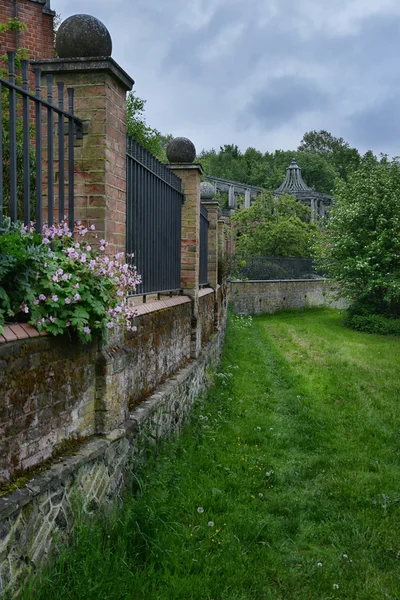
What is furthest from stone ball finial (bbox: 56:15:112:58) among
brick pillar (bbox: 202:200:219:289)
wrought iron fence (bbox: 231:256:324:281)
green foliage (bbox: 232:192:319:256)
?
green foliage (bbox: 232:192:319:256)

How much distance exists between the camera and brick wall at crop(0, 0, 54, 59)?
12.3 metres

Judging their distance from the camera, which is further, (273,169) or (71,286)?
(273,169)

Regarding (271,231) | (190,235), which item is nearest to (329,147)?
(271,231)

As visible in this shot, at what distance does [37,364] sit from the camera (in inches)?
102

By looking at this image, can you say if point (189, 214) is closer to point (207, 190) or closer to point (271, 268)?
point (207, 190)

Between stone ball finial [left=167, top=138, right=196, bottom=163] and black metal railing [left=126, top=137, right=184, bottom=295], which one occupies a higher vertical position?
stone ball finial [left=167, top=138, right=196, bottom=163]

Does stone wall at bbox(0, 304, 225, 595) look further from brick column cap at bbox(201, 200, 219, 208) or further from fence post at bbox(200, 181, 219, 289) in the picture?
brick column cap at bbox(201, 200, 219, 208)

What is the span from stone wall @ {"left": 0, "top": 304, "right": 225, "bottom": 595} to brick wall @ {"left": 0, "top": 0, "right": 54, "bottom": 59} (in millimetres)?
11064

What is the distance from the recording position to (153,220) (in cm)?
511

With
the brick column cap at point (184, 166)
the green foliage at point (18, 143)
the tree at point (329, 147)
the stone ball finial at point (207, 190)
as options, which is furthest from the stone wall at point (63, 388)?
the tree at point (329, 147)

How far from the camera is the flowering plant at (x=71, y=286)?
2.56 m

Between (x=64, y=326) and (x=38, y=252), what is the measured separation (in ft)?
1.33

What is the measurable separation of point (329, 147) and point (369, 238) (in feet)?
216

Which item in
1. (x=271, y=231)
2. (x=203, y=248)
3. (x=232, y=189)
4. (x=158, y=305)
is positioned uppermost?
(x=232, y=189)
